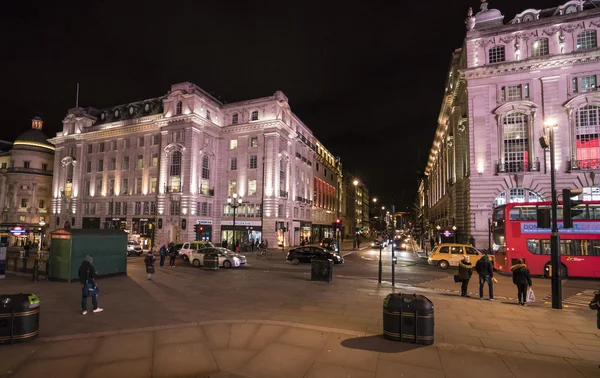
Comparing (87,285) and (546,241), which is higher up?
(546,241)

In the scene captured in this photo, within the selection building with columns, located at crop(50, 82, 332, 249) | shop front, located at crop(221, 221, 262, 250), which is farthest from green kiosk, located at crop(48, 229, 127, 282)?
shop front, located at crop(221, 221, 262, 250)

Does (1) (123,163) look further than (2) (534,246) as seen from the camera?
Yes

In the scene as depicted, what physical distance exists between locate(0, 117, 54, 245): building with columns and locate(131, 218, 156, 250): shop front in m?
24.6

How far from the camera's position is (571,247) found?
62.8 ft

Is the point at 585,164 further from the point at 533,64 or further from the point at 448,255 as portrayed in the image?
the point at 448,255

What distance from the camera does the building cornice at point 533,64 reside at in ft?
104

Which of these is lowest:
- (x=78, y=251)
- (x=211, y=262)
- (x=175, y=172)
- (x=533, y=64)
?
(x=211, y=262)

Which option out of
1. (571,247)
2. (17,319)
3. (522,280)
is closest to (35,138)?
(17,319)

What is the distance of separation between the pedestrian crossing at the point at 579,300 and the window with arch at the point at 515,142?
21.6 meters

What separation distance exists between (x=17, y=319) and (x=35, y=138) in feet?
257

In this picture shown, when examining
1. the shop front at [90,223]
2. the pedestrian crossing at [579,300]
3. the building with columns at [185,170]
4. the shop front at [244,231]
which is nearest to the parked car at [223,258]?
the pedestrian crossing at [579,300]

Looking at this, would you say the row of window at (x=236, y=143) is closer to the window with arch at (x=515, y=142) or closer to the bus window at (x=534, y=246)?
the window with arch at (x=515, y=142)

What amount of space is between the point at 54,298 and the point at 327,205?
212 feet

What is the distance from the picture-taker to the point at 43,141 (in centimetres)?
6912
